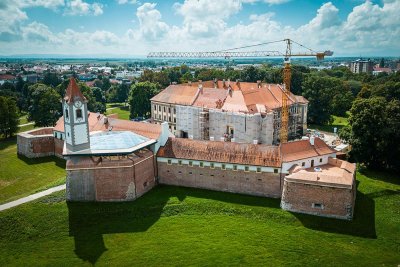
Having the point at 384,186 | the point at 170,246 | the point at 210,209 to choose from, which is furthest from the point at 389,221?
the point at 170,246

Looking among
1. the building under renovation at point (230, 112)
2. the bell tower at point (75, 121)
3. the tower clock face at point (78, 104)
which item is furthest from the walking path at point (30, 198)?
the building under renovation at point (230, 112)

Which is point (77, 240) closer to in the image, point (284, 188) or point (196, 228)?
point (196, 228)

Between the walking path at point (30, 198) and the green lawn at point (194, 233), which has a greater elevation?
the walking path at point (30, 198)

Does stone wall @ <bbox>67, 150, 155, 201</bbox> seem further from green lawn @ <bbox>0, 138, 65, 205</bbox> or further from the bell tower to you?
green lawn @ <bbox>0, 138, 65, 205</bbox>

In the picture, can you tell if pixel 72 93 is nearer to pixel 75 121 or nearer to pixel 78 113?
pixel 78 113

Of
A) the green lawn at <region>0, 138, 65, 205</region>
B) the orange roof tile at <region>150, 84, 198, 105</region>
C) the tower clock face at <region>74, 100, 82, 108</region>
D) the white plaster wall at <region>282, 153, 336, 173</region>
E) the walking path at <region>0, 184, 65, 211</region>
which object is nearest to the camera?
the white plaster wall at <region>282, 153, 336, 173</region>

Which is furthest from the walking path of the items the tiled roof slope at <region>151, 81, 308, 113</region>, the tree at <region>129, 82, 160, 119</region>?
the tree at <region>129, 82, 160, 119</region>

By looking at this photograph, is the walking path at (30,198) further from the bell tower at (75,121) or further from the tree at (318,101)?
the tree at (318,101)
